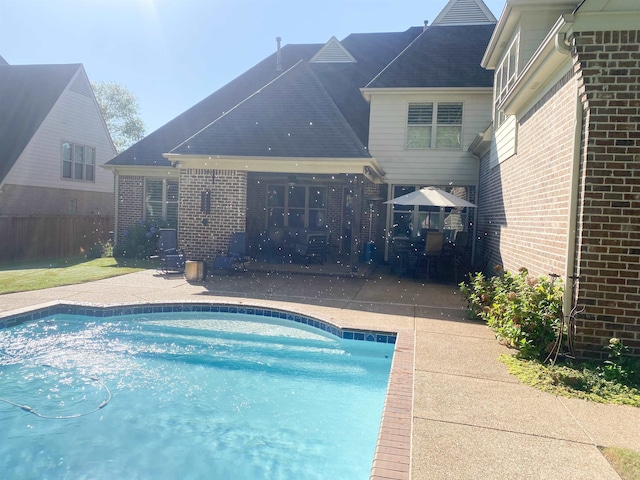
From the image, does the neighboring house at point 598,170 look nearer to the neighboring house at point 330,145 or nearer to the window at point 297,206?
the neighboring house at point 330,145

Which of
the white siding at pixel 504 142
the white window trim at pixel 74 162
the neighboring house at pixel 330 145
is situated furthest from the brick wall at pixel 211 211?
the white window trim at pixel 74 162

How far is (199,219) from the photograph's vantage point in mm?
12172

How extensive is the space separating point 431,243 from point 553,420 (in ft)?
24.9

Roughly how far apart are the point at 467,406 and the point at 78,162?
22.3 m

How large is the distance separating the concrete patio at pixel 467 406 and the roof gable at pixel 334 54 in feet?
39.0

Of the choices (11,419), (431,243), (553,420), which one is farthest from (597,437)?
(431,243)

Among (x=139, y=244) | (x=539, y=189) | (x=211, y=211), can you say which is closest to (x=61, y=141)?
(x=139, y=244)

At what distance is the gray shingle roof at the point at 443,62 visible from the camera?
43.5 ft

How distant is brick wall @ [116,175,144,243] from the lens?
52.7 ft

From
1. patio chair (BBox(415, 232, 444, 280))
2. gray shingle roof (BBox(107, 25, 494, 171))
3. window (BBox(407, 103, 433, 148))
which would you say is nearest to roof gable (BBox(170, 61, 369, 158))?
gray shingle roof (BBox(107, 25, 494, 171))

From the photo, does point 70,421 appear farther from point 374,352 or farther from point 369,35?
point 369,35

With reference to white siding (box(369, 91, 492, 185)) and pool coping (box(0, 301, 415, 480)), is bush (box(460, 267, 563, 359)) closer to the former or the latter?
pool coping (box(0, 301, 415, 480))

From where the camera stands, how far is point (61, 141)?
65.5 feet

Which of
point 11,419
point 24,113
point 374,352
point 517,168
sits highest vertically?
point 24,113
